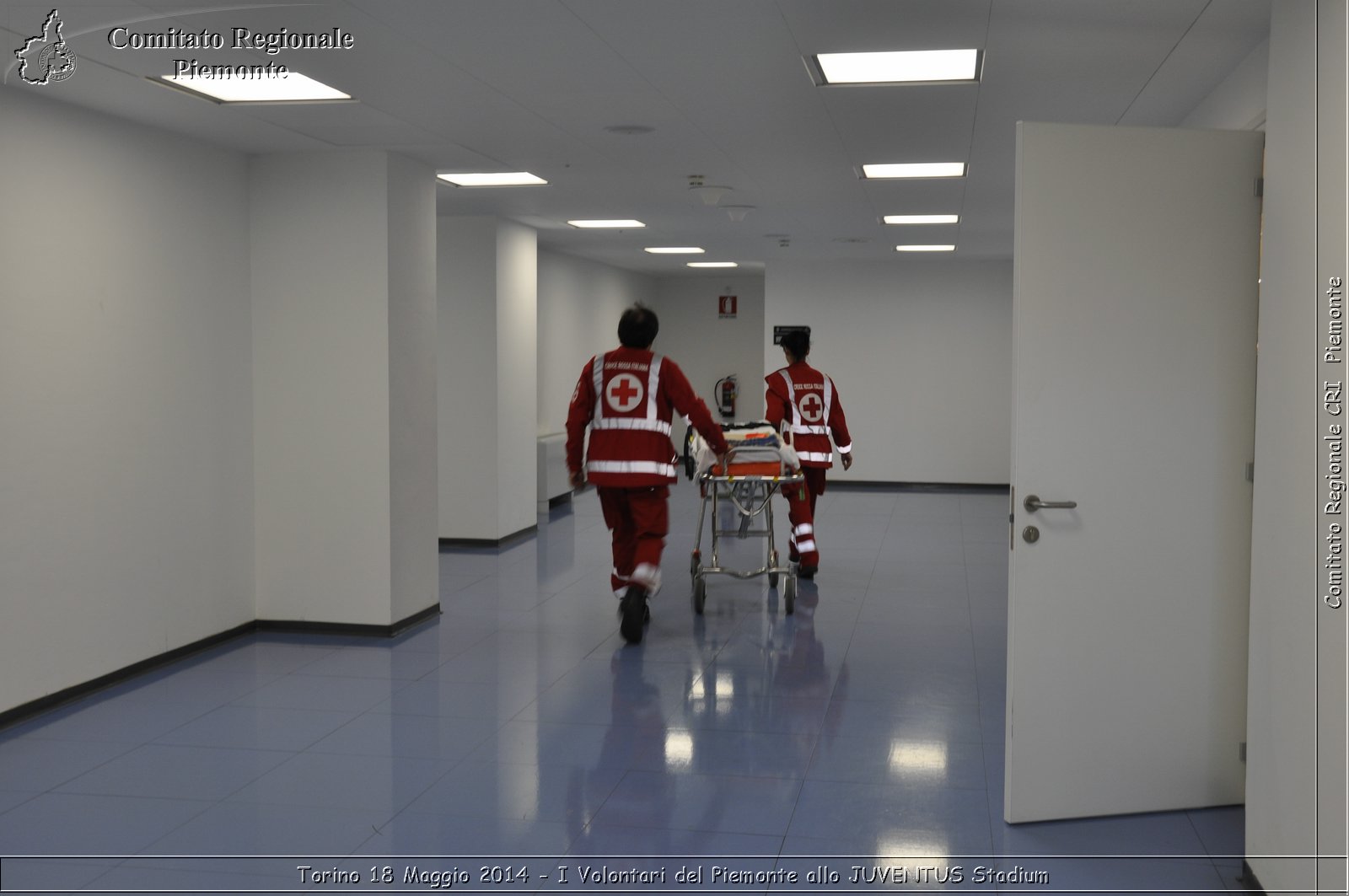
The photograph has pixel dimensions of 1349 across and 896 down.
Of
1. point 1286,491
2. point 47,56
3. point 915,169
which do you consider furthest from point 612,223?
point 1286,491

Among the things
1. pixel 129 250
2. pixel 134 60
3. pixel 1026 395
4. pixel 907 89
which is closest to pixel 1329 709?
pixel 1026 395

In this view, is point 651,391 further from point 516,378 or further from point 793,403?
point 516,378

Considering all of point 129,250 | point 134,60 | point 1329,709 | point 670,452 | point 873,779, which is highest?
point 134,60

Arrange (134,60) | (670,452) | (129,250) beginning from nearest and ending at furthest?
(134,60) < (129,250) < (670,452)

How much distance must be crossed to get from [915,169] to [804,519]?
231 cm

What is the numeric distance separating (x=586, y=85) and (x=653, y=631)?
2986mm

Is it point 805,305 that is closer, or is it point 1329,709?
point 1329,709

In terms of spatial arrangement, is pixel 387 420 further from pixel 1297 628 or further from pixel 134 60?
pixel 1297 628

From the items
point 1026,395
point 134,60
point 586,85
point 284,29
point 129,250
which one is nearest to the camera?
point 1026,395

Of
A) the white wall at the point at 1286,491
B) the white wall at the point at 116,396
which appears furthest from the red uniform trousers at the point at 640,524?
the white wall at the point at 1286,491

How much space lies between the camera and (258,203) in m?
6.18

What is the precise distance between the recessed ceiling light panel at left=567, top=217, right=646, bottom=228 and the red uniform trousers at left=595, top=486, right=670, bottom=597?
146 inches

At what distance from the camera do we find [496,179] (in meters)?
7.14

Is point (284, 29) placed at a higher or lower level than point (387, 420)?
higher
